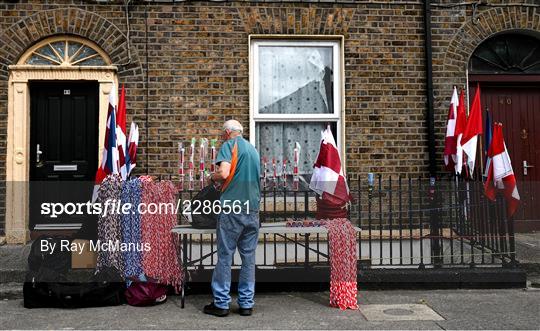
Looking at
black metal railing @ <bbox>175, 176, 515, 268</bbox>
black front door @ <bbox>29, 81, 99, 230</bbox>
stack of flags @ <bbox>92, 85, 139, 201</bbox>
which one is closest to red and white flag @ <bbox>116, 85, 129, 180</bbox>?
stack of flags @ <bbox>92, 85, 139, 201</bbox>

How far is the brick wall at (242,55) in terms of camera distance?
817cm

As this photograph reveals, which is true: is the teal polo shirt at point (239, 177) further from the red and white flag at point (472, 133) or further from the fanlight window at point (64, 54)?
the fanlight window at point (64, 54)

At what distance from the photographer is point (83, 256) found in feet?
20.1

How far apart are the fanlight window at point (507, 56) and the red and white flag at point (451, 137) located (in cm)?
116

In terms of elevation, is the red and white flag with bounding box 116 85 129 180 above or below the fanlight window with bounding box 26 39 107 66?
below

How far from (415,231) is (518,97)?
2.94m

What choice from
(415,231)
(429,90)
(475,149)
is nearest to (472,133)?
Answer: (475,149)

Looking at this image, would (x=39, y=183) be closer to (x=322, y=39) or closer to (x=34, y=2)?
(x=34, y=2)

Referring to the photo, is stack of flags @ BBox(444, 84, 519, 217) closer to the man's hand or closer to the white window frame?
the white window frame

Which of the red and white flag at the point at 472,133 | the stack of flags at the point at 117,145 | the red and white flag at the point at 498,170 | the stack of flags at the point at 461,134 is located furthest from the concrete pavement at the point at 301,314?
the stack of flags at the point at 461,134

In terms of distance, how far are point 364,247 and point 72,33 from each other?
527 cm

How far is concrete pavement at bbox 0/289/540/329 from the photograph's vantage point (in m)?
4.93

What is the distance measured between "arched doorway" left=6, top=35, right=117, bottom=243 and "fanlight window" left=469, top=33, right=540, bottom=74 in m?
5.69

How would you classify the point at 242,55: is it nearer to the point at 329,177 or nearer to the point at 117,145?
the point at 117,145
